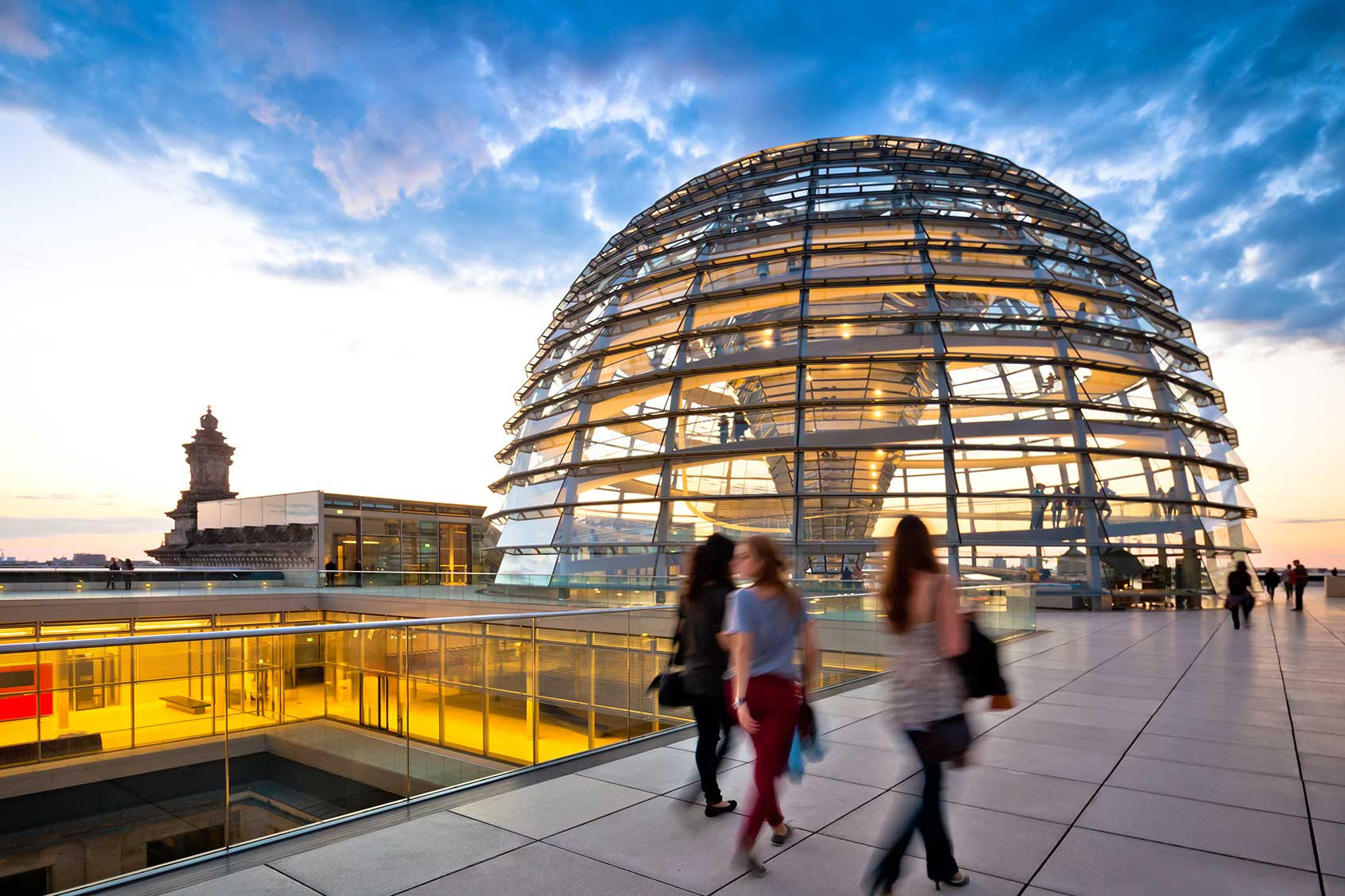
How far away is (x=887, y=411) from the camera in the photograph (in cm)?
2322

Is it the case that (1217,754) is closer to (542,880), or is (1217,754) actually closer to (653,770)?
(653,770)

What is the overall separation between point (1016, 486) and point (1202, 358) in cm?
1281

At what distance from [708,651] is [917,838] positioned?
5.78ft

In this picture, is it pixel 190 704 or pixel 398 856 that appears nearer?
pixel 398 856

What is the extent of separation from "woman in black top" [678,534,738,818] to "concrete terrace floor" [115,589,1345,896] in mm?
331

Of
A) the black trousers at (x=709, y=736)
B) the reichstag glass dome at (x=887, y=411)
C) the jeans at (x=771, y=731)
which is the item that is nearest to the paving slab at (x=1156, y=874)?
the jeans at (x=771, y=731)

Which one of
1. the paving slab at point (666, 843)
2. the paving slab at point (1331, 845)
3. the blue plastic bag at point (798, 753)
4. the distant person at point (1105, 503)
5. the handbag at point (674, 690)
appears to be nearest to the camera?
the paving slab at point (666, 843)

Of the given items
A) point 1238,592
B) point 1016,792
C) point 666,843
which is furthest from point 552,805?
point 1238,592

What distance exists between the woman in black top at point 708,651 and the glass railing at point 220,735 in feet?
6.95

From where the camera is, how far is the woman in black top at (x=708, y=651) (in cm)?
547

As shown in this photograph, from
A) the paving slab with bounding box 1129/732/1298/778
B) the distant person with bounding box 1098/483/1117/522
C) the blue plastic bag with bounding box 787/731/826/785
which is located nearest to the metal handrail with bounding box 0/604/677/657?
the blue plastic bag with bounding box 787/731/826/785

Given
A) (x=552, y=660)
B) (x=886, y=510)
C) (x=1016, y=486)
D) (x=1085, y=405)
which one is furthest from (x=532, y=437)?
(x=552, y=660)

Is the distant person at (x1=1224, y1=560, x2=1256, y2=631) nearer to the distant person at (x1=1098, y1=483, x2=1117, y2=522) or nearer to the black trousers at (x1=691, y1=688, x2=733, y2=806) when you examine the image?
the distant person at (x1=1098, y1=483, x2=1117, y2=522)

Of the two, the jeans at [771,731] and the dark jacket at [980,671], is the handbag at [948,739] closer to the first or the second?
the dark jacket at [980,671]
